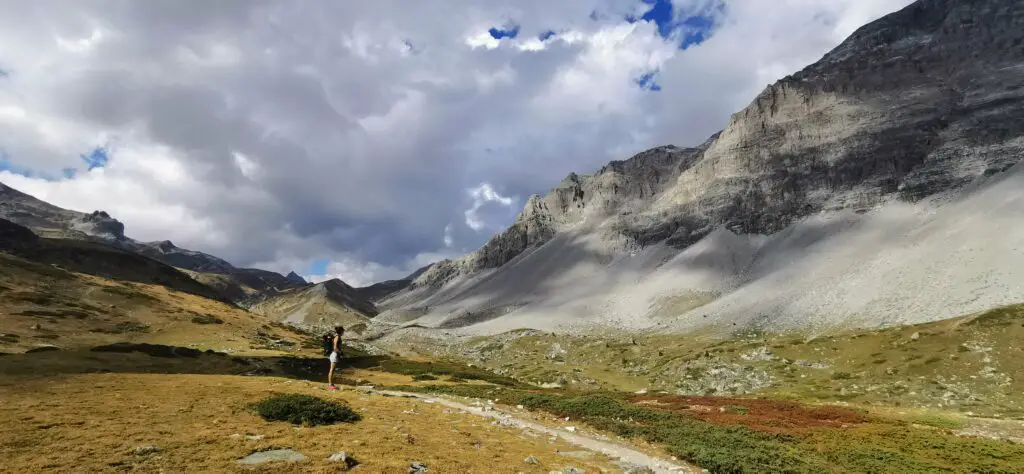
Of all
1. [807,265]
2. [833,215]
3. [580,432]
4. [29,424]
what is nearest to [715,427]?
[580,432]

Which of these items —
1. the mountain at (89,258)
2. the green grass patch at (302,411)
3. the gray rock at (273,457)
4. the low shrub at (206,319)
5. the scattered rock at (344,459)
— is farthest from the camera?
the mountain at (89,258)

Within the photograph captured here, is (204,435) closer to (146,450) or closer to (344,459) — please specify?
(146,450)

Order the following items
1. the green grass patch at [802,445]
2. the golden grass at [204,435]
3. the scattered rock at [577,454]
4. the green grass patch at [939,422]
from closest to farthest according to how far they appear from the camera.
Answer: the golden grass at [204,435] → the scattered rock at [577,454] → the green grass patch at [802,445] → the green grass patch at [939,422]

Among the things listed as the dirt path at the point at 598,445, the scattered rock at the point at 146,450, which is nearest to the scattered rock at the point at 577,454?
the dirt path at the point at 598,445

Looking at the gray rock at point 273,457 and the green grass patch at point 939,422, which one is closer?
the gray rock at point 273,457

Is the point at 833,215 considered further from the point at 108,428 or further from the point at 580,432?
the point at 108,428

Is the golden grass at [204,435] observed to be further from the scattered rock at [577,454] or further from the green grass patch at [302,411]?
A: the green grass patch at [302,411]

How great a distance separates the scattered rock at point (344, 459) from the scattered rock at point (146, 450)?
4.86 metres

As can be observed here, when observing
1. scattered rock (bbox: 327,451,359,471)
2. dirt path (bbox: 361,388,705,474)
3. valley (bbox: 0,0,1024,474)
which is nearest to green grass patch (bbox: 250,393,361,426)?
valley (bbox: 0,0,1024,474)

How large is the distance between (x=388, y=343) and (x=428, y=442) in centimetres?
15838

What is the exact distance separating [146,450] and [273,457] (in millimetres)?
3433

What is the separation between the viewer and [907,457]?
23.1m

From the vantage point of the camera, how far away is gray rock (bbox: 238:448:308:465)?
13766 mm

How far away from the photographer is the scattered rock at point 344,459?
14164 millimetres
